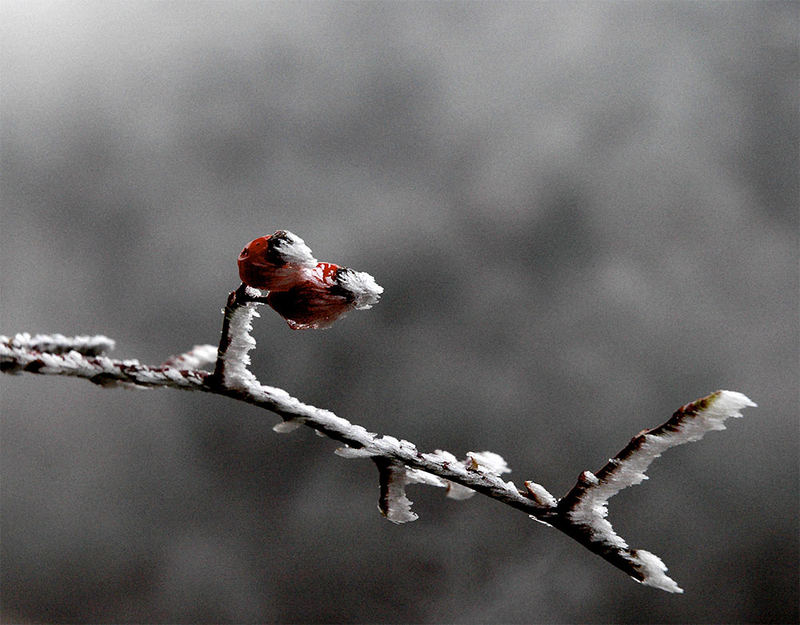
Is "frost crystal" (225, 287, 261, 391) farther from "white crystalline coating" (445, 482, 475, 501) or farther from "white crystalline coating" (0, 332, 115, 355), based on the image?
"white crystalline coating" (445, 482, 475, 501)

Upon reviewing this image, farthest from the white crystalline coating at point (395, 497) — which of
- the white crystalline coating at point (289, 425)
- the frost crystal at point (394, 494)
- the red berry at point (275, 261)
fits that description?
the red berry at point (275, 261)

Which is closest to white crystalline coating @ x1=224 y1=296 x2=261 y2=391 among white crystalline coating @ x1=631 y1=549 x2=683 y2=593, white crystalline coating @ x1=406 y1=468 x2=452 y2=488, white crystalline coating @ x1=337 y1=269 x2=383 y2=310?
white crystalline coating @ x1=337 y1=269 x2=383 y2=310

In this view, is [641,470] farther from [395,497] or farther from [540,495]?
[395,497]

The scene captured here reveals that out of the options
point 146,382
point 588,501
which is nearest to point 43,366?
point 146,382

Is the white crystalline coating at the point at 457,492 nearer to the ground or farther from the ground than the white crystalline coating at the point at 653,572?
farther from the ground

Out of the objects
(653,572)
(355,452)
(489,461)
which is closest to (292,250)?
(355,452)

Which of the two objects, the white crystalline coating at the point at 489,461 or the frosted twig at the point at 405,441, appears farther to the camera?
the white crystalline coating at the point at 489,461

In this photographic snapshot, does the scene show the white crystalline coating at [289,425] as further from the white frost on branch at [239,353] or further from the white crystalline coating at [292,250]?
the white crystalline coating at [292,250]

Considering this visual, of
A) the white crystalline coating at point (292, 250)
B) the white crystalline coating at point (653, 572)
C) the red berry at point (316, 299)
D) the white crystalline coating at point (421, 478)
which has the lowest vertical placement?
the white crystalline coating at point (653, 572)
